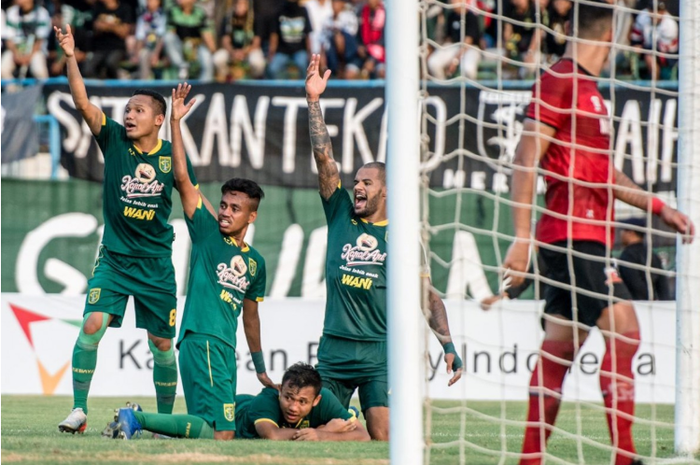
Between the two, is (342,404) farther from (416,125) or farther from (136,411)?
(416,125)

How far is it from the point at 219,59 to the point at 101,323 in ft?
25.6

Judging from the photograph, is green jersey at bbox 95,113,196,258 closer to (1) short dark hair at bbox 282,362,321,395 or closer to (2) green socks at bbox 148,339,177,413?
(2) green socks at bbox 148,339,177,413

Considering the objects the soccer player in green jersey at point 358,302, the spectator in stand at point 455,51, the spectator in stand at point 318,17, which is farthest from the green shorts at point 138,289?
the spectator in stand at point 318,17

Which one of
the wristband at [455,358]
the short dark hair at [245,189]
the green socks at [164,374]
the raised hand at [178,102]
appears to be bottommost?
the green socks at [164,374]

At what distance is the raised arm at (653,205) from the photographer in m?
4.77

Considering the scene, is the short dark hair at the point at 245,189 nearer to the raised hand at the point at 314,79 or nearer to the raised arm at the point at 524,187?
the raised hand at the point at 314,79

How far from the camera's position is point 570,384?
10914mm

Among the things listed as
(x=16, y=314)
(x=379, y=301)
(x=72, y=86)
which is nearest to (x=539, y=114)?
(x=379, y=301)

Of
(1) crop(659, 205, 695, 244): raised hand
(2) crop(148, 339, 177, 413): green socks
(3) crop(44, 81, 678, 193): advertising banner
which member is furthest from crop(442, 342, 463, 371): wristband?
(3) crop(44, 81, 678, 193): advertising banner

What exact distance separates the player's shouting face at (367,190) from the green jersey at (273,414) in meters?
1.16

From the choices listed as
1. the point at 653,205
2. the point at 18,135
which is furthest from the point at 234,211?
the point at 18,135

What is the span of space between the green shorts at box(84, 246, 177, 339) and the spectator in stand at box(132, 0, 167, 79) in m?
7.23

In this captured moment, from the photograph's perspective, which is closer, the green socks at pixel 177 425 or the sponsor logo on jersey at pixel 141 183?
the green socks at pixel 177 425

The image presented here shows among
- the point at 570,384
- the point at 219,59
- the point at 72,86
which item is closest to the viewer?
the point at 72,86
